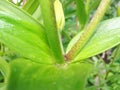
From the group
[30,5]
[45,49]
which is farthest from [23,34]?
[30,5]

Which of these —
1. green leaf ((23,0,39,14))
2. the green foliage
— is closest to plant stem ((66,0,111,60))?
the green foliage

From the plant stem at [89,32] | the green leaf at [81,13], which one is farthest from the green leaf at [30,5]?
the plant stem at [89,32]

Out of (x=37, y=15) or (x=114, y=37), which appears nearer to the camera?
(x=114, y=37)

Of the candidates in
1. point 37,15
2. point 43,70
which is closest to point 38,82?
point 43,70

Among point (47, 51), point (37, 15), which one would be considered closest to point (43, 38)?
point (47, 51)

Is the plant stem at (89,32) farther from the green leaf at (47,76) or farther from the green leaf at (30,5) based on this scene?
the green leaf at (30,5)

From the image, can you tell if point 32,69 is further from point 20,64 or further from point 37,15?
point 37,15

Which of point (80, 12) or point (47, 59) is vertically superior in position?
point (47, 59)
